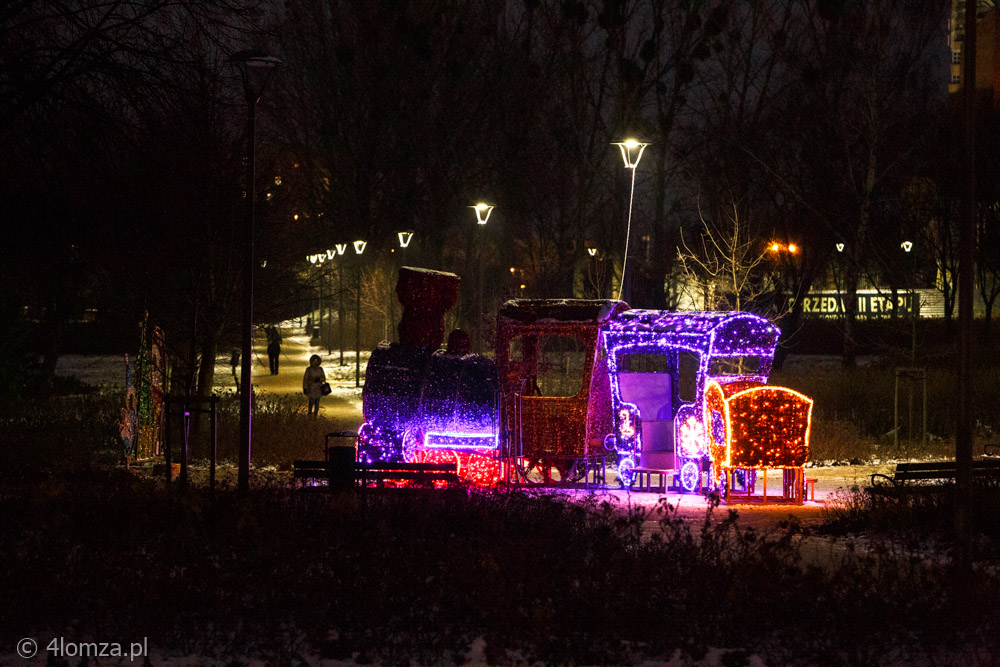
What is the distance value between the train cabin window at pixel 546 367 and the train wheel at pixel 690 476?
217cm

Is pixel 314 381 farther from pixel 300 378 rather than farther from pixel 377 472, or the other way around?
pixel 300 378

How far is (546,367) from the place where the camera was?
3000 cm

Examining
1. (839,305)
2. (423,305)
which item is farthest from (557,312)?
(839,305)

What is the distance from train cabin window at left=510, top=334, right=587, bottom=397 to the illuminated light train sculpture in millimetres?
109

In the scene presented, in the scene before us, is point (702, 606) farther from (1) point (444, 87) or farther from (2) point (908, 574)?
(1) point (444, 87)

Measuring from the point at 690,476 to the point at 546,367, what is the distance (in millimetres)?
14027

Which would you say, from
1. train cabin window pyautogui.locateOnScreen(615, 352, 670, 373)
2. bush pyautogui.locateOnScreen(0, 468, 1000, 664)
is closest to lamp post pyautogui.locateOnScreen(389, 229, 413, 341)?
train cabin window pyautogui.locateOnScreen(615, 352, 670, 373)

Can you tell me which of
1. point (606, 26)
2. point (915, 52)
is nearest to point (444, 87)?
point (606, 26)

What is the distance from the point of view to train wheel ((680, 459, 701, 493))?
16000 millimetres

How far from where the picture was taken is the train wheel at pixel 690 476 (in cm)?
1600

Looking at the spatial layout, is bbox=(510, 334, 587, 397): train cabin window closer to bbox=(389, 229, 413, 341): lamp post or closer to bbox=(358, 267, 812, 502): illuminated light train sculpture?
bbox=(358, 267, 812, 502): illuminated light train sculpture

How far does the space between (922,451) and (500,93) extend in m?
22.6

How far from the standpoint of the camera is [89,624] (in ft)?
26.0

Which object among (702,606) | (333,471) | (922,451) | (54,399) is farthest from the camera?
(54,399)
